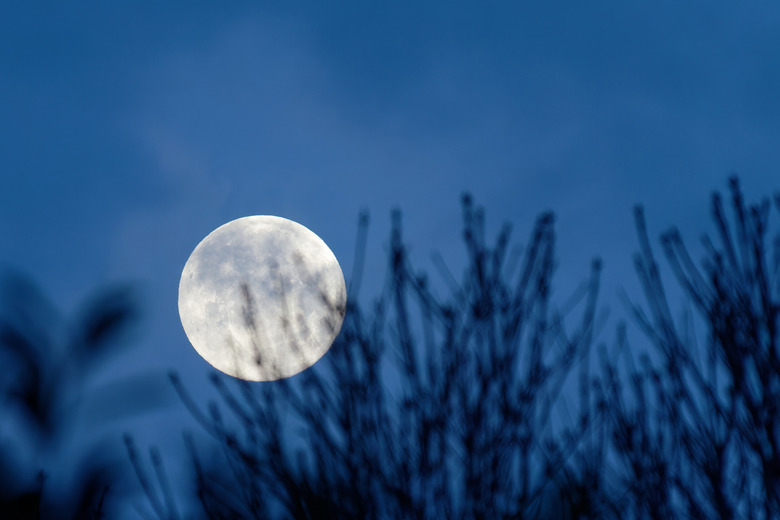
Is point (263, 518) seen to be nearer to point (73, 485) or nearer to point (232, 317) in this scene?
point (232, 317)

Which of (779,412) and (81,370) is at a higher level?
(81,370)

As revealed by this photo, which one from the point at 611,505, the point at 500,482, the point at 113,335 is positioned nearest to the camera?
the point at 500,482

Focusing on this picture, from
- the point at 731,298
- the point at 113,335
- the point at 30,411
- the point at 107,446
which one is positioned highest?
the point at 113,335

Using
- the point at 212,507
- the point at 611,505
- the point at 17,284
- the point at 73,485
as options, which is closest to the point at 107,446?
the point at 73,485

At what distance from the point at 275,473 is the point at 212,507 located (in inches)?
21.1

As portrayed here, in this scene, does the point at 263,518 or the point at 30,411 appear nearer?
the point at 263,518

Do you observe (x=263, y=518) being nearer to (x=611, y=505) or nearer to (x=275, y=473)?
(x=275, y=473)

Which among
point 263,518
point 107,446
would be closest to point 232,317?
point 107,446

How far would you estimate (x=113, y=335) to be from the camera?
8.78m

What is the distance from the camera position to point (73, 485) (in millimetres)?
8023

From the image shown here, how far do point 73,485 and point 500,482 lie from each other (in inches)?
239

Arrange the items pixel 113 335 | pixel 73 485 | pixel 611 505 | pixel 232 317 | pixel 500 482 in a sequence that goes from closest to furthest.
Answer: pixel 500 482, pixel 611 505, pixel 232 317, pixel 73 485, pixel 113 335

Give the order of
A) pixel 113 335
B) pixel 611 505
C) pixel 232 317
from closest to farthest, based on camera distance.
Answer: pixel 611 505 < pixel 232 317 < pixel 113 335

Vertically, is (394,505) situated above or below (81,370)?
below
